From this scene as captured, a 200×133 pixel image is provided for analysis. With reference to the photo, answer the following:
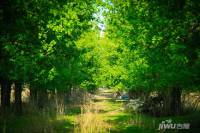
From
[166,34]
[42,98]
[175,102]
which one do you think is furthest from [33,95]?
[166,34]

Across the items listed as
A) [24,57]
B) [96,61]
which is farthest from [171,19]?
[96,61]

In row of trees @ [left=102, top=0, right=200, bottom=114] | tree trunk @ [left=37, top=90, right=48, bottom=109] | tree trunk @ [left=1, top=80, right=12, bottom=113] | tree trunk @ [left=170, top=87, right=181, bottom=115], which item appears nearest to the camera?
row of trees @ [left=102, top=0, right=200, bottom=114]

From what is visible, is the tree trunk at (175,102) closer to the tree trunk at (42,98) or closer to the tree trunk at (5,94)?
the tree trunk at (42,98)

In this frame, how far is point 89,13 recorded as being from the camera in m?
23.4

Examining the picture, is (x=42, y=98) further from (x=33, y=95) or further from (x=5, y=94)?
(x=5, y=94)

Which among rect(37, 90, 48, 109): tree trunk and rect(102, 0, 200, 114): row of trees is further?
rect(37, 90, 48, 109): tree trunk

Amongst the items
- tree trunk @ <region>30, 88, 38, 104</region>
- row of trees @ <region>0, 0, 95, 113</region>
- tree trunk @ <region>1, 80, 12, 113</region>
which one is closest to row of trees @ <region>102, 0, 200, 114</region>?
row of trees @ <region>0, 0, 95, 113</region>

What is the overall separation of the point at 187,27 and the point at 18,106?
51.5ft

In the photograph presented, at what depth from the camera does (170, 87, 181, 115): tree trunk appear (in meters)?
27.4

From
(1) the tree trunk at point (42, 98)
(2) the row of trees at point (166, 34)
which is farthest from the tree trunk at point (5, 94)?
(2) the row of trees at point (166, 34)

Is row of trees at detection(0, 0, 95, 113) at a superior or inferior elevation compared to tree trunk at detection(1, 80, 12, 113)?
superior

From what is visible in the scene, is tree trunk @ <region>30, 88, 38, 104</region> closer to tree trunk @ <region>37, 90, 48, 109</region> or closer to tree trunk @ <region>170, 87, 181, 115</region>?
tree trunk @ <region>37, 90, 48, 109</region>

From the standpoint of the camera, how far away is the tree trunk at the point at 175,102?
2743 cm

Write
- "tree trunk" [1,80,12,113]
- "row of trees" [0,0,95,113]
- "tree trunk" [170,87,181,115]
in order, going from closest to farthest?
"row of trees" [0,0,95,113], "tree trunk" [1,80,12,113], "tree trunk" [170,87,181,115]
